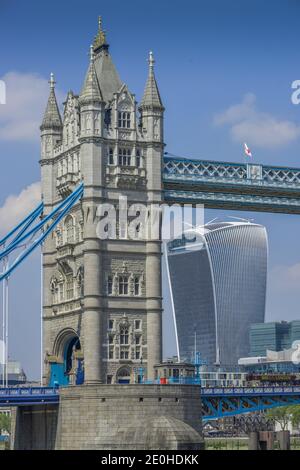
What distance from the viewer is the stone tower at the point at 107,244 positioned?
101 meters

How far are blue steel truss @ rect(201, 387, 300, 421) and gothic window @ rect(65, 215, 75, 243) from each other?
1636 centimetres

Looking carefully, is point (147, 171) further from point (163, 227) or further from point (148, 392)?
point (148, 392)

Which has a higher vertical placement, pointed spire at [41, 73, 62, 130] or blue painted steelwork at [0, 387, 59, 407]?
pointed spire at [41, 73, 62, 130]

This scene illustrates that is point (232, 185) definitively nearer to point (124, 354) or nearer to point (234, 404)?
point (124, 354)

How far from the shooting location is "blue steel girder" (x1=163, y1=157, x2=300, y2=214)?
106750mm

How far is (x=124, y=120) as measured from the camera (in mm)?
104625

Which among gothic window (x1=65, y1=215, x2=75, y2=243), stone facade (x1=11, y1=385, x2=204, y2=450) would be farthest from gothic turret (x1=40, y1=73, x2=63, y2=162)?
stone facade (x1=11, y1=385, x2=204, y2=450)

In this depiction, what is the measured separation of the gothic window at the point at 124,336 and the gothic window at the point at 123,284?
9.43 ft


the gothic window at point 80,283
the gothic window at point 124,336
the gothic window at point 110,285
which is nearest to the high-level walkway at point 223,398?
the gothic window at point 124,336

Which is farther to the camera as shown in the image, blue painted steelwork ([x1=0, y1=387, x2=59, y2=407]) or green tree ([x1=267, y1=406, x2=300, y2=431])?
green tree ([x1=267, y1=406, x2=300, y2=431])

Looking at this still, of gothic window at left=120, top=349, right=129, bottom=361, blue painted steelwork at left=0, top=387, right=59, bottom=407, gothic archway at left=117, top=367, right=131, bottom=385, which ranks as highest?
gothic window at left=120, top=349, right=129, bottom=361

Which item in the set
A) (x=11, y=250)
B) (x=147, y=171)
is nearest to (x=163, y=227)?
(x=147, y=171)

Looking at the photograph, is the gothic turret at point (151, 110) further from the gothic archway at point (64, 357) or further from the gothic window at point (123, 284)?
the gothic archway at point (64, 357)

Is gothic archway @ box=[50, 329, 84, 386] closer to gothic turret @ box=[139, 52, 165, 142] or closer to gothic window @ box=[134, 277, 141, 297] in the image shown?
gothic window @ box=[134, 277, 141, 297]
